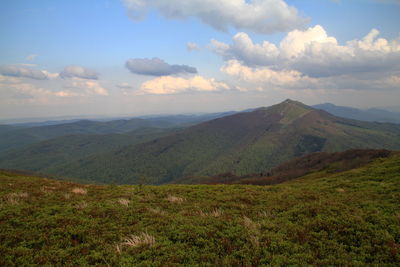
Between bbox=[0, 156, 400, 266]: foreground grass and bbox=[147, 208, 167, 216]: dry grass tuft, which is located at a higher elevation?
bbox=[0, 156, 400, 266]: foreground grass

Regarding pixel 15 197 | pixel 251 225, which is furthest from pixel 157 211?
pixel 15 197

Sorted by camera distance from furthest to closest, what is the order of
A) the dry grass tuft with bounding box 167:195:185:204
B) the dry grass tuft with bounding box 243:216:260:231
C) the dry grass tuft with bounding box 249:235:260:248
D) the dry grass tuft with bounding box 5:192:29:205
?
the dry grass tuft with bounding box 167:195:185:204 → the dry grass tuft with bounding box 5:192:29:205 → the dry grass tuft with bounding box 243:216:260:231 → the dry grass tuft with bounding box 249:235:260:248

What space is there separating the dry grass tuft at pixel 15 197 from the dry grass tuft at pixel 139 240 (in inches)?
412

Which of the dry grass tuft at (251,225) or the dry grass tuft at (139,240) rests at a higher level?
the dry grass tuft at (139,240)

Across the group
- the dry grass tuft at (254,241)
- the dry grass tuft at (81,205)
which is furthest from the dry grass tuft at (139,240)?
the dry grass tuft at (81,205)

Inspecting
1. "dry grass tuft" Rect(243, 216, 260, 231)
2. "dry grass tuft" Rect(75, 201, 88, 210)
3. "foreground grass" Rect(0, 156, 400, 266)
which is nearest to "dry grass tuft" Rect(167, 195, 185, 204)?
"foreground grass" Rect(0, 156, 400, 266)

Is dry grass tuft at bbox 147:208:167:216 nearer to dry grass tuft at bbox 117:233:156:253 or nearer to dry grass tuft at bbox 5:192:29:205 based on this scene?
dry grass tuft at bbox 117:233:156:253

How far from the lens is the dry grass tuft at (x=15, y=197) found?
14314 millimetres

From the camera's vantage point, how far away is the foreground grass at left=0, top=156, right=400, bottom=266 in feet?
26.6

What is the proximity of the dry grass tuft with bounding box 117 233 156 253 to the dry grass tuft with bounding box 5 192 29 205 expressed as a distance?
34.3ft

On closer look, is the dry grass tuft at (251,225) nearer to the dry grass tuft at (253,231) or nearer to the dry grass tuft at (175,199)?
the dry grass tuft at (253,231)

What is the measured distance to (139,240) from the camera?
9.47m

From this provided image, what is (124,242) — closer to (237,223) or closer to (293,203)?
(237,223)

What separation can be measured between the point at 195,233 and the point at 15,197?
14.9 m
